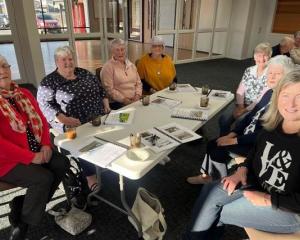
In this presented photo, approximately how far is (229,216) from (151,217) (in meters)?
0.52

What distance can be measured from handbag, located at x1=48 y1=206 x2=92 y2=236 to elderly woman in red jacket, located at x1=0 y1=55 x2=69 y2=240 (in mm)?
235

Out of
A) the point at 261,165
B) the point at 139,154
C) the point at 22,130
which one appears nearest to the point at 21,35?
the point at 22,130

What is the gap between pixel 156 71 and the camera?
2.96 meters

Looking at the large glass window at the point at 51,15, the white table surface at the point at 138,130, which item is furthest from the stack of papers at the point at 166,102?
the large glass window at the point at 51,15

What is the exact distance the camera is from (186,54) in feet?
25.2

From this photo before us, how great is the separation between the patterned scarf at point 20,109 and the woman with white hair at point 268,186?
120cm

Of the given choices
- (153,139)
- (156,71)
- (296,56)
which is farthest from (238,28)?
(153,139)

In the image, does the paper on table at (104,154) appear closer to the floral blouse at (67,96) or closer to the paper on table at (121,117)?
the paper on table at (121,117)

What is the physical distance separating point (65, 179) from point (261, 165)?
1.35 m

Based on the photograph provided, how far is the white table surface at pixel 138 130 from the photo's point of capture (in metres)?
1.33

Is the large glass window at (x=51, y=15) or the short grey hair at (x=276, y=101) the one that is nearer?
the short grey hair at (x=276, y=101)

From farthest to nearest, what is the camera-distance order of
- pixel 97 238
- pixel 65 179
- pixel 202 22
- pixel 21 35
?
pixel 202 22 < pixel 21 35 < pixel 65 179 < pixel 97 238

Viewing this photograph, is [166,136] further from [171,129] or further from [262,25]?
[262,25]

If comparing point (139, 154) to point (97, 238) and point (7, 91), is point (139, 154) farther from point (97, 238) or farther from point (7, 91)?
point (7, 91)
